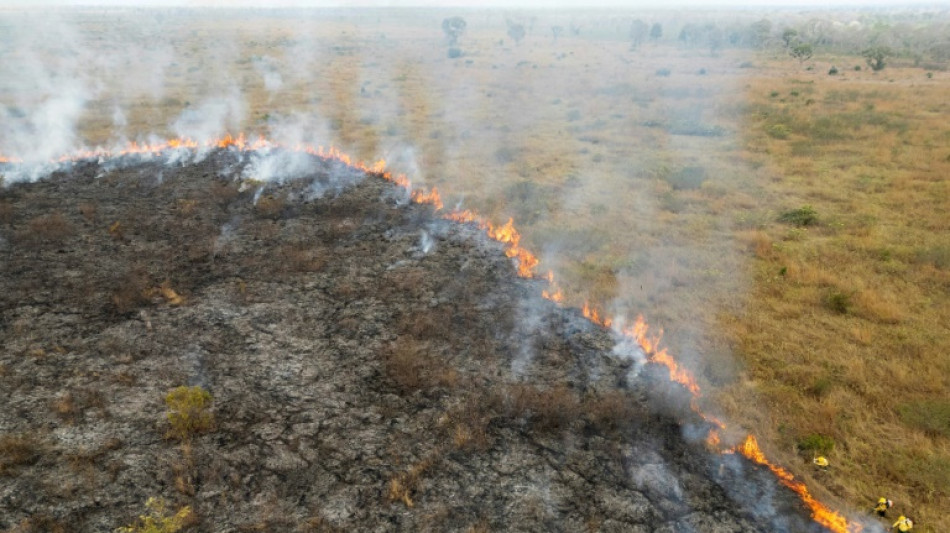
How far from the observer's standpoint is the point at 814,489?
25.9 ft

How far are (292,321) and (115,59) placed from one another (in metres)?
51.4

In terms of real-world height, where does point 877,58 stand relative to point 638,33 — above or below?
below

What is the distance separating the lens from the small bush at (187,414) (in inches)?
314

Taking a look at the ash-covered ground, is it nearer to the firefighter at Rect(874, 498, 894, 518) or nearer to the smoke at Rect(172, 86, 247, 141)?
the firefighter at Rect(874, 498, 894, 518)

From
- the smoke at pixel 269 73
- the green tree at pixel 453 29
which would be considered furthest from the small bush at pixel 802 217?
the green tree at pixel 453 29

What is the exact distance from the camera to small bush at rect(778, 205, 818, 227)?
57.8ft

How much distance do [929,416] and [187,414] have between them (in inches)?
497

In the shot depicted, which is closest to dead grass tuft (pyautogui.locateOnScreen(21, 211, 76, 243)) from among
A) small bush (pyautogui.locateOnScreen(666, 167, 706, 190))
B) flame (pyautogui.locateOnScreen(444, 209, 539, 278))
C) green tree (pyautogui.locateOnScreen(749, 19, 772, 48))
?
flame (pyautogui.locateOnScreen(444, 209, 539, 278))

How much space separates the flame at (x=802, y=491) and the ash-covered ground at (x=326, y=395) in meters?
0.22

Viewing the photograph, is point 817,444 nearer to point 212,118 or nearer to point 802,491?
point 802,491

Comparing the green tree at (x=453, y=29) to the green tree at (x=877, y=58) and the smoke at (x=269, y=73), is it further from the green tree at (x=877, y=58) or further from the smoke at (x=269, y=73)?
the green tree at (x=877, y=58)

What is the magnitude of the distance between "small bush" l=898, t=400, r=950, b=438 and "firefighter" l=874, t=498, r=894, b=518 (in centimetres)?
241

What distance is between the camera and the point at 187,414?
8.02 m

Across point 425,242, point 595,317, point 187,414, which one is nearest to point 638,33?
point 425,242
